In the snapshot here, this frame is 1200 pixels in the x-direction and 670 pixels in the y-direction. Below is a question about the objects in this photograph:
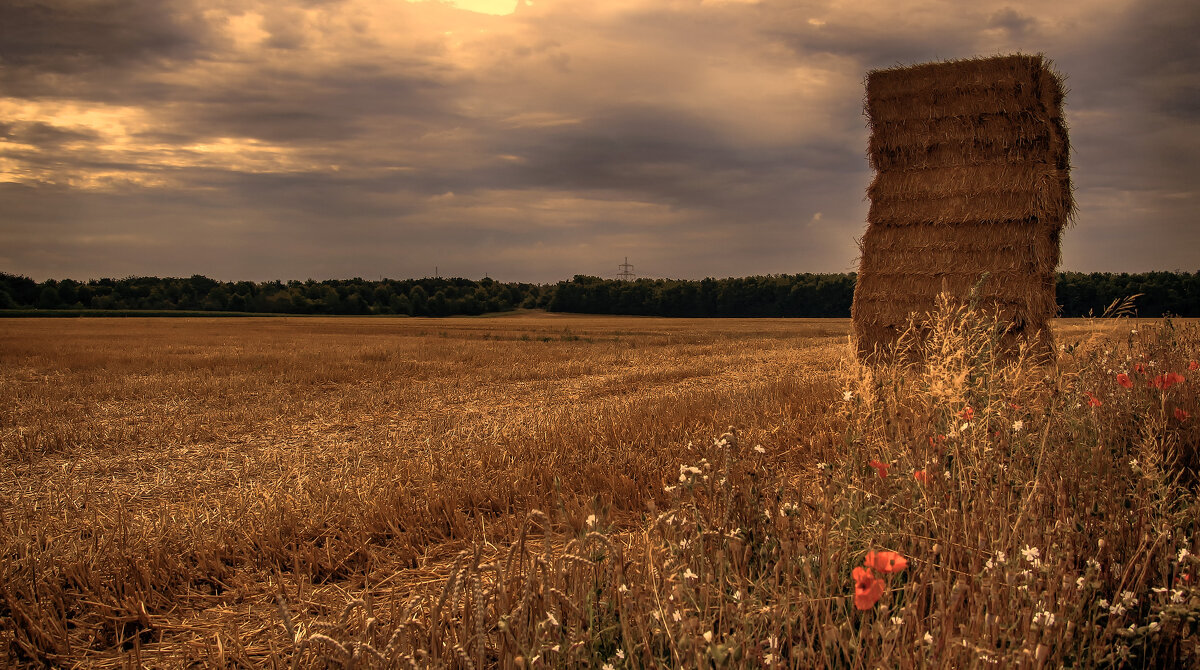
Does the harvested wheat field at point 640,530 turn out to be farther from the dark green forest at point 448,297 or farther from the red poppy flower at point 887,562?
the dark green forest at point 448,297

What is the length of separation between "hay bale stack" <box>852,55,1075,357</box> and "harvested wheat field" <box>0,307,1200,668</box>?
336cm

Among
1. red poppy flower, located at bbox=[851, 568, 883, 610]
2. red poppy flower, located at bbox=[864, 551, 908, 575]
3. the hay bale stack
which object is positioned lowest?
red poppy flower, located at bbox=[851, 568, 883, 610]

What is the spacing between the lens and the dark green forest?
6328 cm

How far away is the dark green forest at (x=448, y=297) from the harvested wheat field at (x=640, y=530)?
58599 mm

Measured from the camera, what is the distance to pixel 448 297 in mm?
70625

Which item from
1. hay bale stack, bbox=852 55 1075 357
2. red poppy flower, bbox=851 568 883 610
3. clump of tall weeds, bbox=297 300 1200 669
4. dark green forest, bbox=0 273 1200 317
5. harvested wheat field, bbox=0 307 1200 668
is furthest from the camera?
dark green forest, bbox=0 273 1200 317

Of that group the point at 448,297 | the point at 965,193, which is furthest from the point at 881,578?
the point at 448,297

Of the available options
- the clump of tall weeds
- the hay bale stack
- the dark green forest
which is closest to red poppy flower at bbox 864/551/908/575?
the clump of tall weeds

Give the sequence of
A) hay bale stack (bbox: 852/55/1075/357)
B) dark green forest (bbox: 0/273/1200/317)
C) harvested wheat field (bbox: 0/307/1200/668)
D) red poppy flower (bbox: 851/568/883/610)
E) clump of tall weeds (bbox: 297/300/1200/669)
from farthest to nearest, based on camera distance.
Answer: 1. dark green forest (bbox: 0/273/1200/317)
2. hay bale stack (bbox: 852/55/1075/357)
3. harvested wheat field (bbox: 0/307/1200/668)
4. clump of tall weeds (bbox: 297/300/1200/669)
5. red poppy flower (bbox: 851/568/883/610)

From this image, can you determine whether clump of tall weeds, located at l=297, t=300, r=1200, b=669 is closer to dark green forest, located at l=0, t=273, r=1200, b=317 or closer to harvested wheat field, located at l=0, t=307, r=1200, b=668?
harvested wheat field, located at l=0, t=307, r=1200, b=668

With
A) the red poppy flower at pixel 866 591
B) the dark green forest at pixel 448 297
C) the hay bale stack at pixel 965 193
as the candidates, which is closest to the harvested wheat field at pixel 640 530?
the red poppy flower at pixel 866 591

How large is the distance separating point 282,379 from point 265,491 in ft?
28.0

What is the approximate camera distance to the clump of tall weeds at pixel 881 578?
1.77 metres

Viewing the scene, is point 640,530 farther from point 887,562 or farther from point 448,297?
point 448,297
